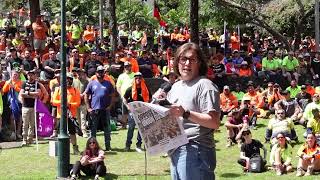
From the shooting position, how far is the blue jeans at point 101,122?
13.7 metres

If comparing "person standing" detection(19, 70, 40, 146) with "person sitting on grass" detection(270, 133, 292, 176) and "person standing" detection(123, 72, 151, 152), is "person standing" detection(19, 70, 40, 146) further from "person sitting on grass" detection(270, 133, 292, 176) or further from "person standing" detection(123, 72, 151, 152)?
"person sitting on grass" detection(270, 133, 292, 176)

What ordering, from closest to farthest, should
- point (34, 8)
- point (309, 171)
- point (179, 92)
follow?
point (179, 92) < point (309, 171) < point (34, 8)

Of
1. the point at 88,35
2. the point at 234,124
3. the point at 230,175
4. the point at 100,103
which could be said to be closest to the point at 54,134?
the point at 100,103

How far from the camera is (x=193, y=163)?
4.58 metres

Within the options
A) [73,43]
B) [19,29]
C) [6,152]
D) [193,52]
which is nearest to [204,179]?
[193,52]

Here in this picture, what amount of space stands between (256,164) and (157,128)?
7.98 meters

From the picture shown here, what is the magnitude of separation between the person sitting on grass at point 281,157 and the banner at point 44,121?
5.32 metres

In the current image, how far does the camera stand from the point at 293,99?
19.2 meters

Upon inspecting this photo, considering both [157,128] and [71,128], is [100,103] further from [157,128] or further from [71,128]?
[157,128]

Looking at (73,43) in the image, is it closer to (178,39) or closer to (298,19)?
(178,39)

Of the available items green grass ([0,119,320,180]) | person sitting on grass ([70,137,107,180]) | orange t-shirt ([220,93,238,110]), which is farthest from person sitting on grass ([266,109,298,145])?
person sitting on grass ([70,137,107,180])

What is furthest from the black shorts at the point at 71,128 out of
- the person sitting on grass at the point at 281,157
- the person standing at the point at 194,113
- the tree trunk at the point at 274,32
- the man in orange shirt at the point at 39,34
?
the tree trunk at the point at 274,32

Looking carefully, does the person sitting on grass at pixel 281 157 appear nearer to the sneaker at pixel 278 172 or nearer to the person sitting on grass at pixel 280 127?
the sneaker at pixel 278 172

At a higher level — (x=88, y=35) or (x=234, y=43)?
(x=88, y=35)
